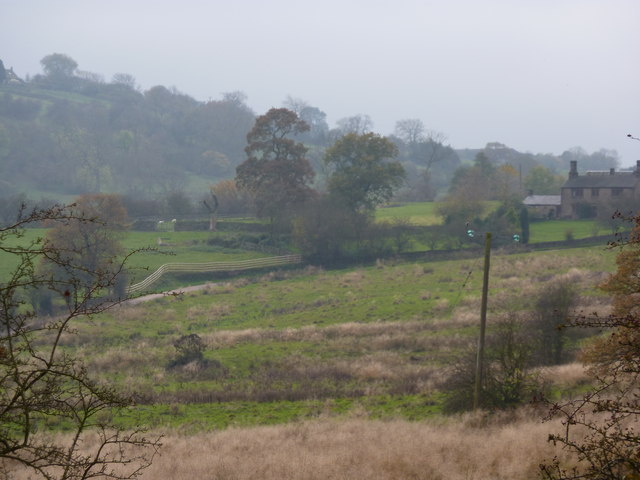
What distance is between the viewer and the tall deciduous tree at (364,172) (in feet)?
186

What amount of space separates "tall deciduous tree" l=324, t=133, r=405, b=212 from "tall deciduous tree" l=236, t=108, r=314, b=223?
2855 mm

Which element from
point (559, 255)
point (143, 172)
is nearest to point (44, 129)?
point (143, 172)

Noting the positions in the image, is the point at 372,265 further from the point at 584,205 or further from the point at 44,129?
the point at 44,129

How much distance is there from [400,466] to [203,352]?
17424mm

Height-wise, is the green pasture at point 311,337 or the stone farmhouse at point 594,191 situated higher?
the stone farmhouse at point 594,191

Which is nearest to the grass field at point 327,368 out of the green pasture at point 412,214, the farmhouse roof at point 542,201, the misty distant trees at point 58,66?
the green pasture at point 412,214

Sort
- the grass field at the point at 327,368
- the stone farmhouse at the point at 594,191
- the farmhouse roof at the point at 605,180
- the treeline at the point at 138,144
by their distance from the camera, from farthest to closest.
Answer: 1. the treeline at the point at 138,144
2. the farmhouse roof at the point at 605,180
3. the stone farmhouse at the point at 594,191
4. the grass field at the point at 327,368

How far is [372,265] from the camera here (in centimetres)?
5153

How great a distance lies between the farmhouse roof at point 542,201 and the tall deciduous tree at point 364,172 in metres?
14.8

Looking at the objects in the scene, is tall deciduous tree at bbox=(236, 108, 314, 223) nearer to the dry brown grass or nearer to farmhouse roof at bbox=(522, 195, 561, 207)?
farmhouse roof at bbox=(522, 195, 561, 207)

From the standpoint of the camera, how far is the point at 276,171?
185 feet

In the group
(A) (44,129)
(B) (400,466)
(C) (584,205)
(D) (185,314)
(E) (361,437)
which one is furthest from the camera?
(A) (44,129)

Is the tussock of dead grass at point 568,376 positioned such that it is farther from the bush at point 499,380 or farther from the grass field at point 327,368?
the bush at point 499,380

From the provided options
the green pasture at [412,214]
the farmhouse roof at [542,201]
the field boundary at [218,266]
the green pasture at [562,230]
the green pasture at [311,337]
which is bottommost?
the green pasture at [311,337]
